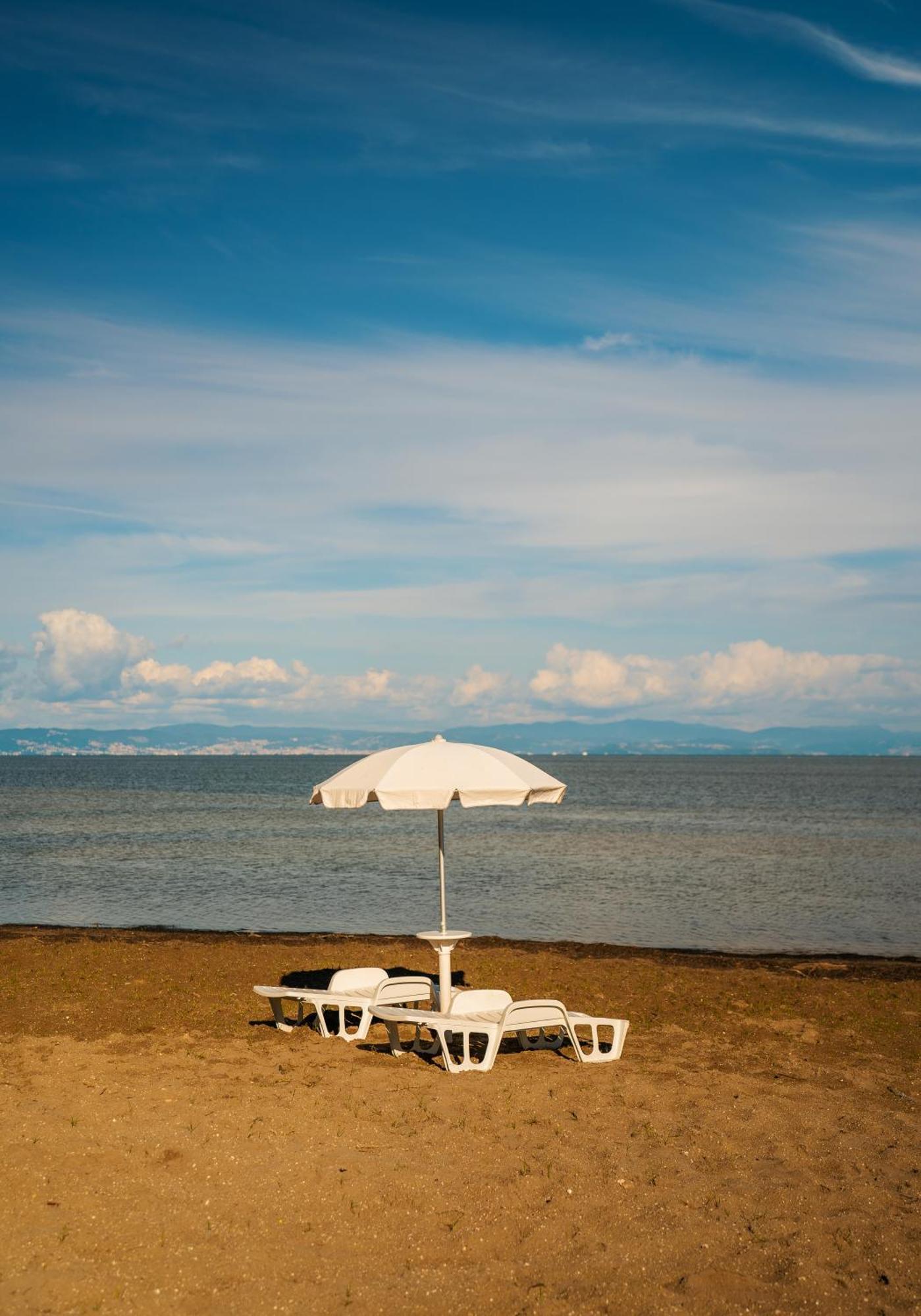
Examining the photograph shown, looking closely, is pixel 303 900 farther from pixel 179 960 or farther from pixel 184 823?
pixel 184 823

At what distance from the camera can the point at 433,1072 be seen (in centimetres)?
923

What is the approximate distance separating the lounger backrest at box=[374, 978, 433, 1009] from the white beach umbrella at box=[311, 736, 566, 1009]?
0.49 m

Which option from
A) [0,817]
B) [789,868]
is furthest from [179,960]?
[0,817]

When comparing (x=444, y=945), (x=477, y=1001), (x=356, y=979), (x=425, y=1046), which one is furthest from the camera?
(x=356, y=979)

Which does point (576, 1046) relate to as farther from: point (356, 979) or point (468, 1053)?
point (356, 979)

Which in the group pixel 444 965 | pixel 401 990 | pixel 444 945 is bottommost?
pixel 401 990

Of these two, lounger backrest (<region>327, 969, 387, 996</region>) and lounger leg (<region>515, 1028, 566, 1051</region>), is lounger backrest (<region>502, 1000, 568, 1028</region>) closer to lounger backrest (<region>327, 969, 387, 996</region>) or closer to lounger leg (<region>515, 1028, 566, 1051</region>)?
lounger leg (<region>515, 1028, 566, 1051</region>)

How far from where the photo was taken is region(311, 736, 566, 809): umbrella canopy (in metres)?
9.30

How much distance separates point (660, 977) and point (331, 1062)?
560cm

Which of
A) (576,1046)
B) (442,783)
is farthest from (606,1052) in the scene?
(442,783)

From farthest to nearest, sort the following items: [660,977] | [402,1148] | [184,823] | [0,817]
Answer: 1. [0,817]
2. [184,823]
3. [660,977]
4. [402,1148]

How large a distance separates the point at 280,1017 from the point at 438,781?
10.5ft

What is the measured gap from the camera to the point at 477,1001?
9703 millimetres

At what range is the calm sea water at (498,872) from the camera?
70.7 ft
